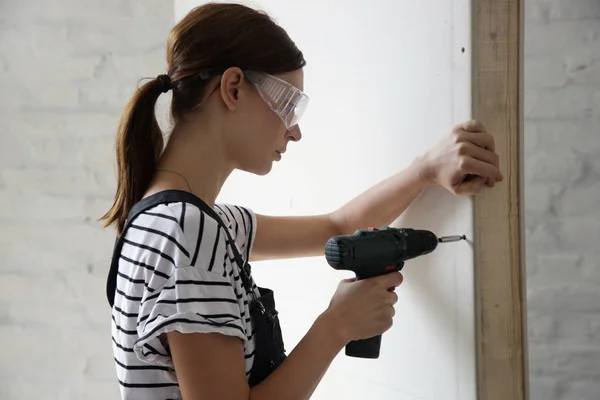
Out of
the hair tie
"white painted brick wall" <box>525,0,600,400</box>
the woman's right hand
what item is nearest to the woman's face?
the hair tie

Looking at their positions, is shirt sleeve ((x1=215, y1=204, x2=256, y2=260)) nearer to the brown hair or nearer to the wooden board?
the brown hair

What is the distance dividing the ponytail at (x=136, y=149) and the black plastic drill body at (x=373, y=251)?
28 cm

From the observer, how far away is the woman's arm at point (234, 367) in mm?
790

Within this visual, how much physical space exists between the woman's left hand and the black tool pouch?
1.03 feet

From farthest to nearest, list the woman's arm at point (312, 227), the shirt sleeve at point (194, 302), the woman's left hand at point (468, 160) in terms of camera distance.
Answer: the woman's arm at point (312, 227)
the woman's left hand at point (468, 160)
the shirt sleeve at point (194, 302)


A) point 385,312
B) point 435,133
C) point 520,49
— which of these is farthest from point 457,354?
point 520,49

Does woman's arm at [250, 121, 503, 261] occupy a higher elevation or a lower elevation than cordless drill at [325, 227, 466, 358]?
higher

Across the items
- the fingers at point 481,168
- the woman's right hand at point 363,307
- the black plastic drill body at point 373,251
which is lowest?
the woman's right hand at point 363,307

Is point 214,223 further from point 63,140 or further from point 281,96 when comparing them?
point 63,140

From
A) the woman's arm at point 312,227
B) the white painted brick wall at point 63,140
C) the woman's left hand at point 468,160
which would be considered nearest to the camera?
the woman's left hand at point 468,160

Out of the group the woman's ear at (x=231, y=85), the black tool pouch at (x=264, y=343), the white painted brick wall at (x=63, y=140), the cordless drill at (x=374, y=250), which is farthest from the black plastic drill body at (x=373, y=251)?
the white painted brick wall at (x=63, y=140)

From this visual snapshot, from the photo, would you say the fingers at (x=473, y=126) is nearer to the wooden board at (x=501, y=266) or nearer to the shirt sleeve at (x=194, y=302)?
the wooden board at (x=501, y=266)

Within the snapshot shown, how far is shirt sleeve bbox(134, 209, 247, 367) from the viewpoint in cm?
78

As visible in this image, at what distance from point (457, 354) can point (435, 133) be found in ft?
1.03
